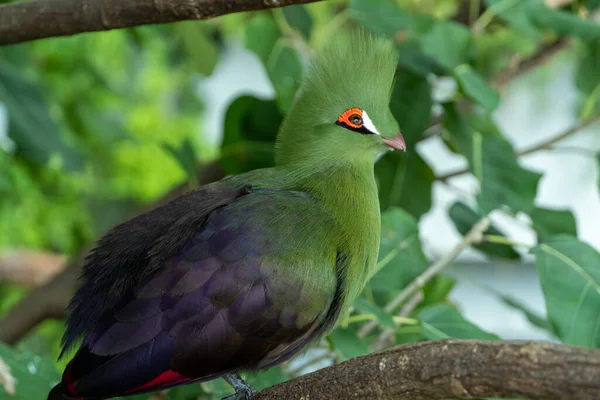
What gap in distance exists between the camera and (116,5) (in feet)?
3.43

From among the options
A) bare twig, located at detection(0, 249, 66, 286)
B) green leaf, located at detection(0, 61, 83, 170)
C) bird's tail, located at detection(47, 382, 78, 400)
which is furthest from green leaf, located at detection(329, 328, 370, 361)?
bare twig, located at detection(0, 249, 66, 286)

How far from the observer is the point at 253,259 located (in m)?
1.04

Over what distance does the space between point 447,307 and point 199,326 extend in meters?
0.54

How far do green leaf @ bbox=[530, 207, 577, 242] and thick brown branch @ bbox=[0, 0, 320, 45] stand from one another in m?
0.82

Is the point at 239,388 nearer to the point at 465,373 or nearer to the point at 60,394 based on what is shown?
the point at 60,394

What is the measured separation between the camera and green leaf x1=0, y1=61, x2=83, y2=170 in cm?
190

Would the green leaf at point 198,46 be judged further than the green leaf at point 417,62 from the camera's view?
Yes

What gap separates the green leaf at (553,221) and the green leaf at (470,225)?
10cm

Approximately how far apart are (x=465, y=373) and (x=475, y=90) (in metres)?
0.82

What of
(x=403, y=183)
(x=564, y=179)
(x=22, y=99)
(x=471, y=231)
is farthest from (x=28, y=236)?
(x=564, y=179)

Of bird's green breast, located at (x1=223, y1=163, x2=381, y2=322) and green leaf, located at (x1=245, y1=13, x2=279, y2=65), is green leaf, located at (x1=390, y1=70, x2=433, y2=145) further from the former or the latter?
bird's green breast, located at (x1=223, y1=163, x2=381, y2=322)

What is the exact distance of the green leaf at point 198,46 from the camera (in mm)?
1872

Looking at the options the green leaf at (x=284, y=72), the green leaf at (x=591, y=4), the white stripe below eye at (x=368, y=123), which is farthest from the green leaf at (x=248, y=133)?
the green leaf at (x=591, y=4)

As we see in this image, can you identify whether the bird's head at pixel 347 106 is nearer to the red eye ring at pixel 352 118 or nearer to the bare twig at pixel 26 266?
the red eye ring at pixel 352 118
